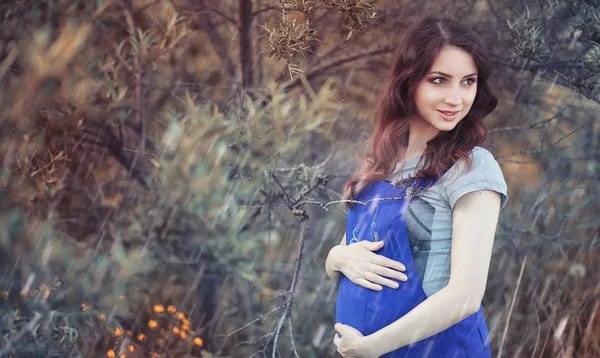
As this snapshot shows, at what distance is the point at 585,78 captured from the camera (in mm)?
2570

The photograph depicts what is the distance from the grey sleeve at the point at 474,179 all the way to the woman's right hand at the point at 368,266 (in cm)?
22

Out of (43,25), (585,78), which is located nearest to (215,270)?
(43,25)

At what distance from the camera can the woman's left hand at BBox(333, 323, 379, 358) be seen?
172 cm

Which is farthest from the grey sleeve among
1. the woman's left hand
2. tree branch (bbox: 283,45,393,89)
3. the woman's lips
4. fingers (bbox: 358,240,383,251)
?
tree branch (bbox: 283,45,393,89)

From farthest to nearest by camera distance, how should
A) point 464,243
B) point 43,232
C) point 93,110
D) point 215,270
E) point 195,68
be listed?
point 195,68
point 215,270
point 93,110
point 43,232
point 464,243

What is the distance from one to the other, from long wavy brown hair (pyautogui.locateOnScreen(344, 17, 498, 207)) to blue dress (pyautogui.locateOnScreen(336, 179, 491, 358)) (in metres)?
0.09

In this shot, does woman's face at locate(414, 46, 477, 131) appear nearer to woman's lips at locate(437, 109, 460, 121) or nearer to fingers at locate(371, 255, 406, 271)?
woman's lips at locate(437, 109, 460, 121)

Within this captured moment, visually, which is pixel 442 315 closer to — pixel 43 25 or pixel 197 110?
pixel 197 110

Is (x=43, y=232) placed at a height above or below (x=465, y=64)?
below

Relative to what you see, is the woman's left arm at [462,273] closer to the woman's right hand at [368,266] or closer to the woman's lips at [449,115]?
the woman's right hand at [368,266]

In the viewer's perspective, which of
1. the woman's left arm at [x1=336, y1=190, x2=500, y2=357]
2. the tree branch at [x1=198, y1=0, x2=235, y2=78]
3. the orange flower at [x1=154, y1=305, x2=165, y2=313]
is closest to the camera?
the woman's left arm at [x1=336, y1=190, x2=500, y2=357]

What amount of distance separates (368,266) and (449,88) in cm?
51

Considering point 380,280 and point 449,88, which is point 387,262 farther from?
point 449,88

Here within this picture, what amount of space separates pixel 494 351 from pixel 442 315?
1876 mm
